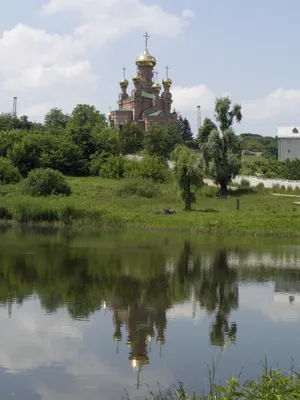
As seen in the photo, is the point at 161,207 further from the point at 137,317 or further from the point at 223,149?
the point at 137,317

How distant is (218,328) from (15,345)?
4620mm

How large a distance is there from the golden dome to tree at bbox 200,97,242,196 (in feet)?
121

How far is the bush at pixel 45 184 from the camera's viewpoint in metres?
45.1

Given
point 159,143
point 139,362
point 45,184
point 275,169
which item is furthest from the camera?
point 159,143

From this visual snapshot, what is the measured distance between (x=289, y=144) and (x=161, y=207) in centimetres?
4086

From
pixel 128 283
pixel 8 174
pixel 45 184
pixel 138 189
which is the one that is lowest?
pixel 128 283

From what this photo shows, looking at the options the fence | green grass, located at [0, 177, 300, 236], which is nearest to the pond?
green grass, located at [0, 177, 300, 236]

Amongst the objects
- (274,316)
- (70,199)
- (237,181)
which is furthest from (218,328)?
(237,181)

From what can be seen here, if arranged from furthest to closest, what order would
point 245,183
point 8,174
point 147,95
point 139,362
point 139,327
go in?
1. point 147,95
2. point 8,174
3. point 245,183
4. point 139,327
5. point 139,362

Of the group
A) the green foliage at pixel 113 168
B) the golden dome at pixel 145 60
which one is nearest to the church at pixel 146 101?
the golden dome at pixel 145 60

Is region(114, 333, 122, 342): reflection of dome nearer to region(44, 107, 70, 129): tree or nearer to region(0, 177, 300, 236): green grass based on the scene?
region(0, 177, 300, 236): green grass

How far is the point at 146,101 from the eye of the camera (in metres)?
82.8

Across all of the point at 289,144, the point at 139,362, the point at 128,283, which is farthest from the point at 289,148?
the point at 139,362

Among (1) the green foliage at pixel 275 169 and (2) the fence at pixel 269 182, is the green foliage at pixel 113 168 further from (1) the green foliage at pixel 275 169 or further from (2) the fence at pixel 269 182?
(2) the fence at pixel 269 182
